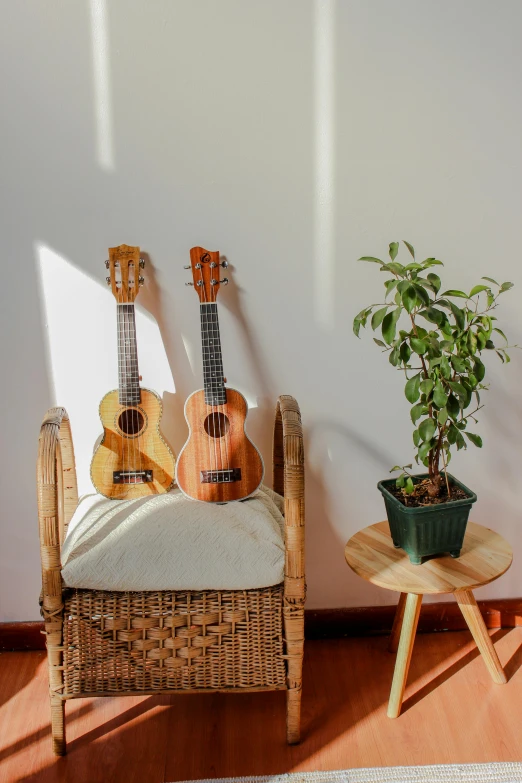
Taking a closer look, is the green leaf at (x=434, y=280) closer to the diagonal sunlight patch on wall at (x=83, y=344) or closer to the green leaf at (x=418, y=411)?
the green leaf at (x=418, y=411)

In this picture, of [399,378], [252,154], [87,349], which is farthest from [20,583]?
[252,154]

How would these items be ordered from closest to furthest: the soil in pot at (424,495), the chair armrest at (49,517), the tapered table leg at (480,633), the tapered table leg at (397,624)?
the chair armrest at (49,517), the soil in pot at (424,495), the tapered table leg at (480,633), the tapered table leg at (397,624)

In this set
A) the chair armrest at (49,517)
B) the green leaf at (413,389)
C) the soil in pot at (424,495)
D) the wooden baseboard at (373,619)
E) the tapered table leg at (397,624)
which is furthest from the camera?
the wooden baseboard at (373,619)

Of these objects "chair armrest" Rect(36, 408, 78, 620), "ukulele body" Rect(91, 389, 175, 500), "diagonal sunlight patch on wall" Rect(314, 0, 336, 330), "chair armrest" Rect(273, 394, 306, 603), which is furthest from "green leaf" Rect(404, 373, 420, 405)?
"chair armrest" Rect(36, 408, 78, 620)

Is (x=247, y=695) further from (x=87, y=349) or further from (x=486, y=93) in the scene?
(x=486, y=93)

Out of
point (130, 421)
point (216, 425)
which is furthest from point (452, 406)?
point (130, 421)

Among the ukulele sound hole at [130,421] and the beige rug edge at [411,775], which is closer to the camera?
the beige rug edge at [411,775]

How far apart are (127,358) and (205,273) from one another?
29cm

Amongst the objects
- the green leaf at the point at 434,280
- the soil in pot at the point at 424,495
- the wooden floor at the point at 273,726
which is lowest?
the wooden floor at the point at 273,726

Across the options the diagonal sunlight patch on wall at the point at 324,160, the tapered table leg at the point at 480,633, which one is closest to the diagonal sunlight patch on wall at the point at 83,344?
the diagonal sunlight patch on wall at the point at 324,160

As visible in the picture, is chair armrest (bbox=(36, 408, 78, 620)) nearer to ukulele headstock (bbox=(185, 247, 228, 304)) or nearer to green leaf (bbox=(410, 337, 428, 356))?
ukulele headstock (bbox=(185, 247, 228, 304))

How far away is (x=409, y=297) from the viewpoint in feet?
5.03

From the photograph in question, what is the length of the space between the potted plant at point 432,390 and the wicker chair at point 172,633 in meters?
0.29

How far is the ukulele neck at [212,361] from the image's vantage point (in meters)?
1.79
